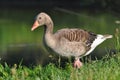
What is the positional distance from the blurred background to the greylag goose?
0.26 m

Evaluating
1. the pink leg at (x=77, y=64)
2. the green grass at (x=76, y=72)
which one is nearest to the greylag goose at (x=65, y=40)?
the pink leg at (x=77, y=64)

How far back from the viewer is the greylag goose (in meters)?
10.1

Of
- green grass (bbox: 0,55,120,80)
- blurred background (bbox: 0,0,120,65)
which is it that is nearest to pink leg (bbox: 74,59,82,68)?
green grass (bbox: 0,55,120,80)

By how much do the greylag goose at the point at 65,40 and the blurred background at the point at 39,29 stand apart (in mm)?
258

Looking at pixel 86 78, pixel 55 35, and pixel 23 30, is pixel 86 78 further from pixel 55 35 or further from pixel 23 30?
pixel 23 30

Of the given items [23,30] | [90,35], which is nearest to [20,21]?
[23,30]

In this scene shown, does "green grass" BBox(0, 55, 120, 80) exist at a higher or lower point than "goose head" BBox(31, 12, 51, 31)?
lower

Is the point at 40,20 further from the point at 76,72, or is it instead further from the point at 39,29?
the point at 39,29

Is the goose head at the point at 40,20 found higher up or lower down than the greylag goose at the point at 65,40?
higher up

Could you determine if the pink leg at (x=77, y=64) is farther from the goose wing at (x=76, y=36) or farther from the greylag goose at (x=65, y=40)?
the goose wing at (x=76, y=36)

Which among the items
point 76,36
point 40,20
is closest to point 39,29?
point 76,36

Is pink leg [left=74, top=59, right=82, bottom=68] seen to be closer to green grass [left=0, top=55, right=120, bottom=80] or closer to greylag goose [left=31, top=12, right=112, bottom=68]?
greylag goose [left=31, top=12, right=112, bottom=68]

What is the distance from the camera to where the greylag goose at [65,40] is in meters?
10.1

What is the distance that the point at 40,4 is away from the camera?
199ft
